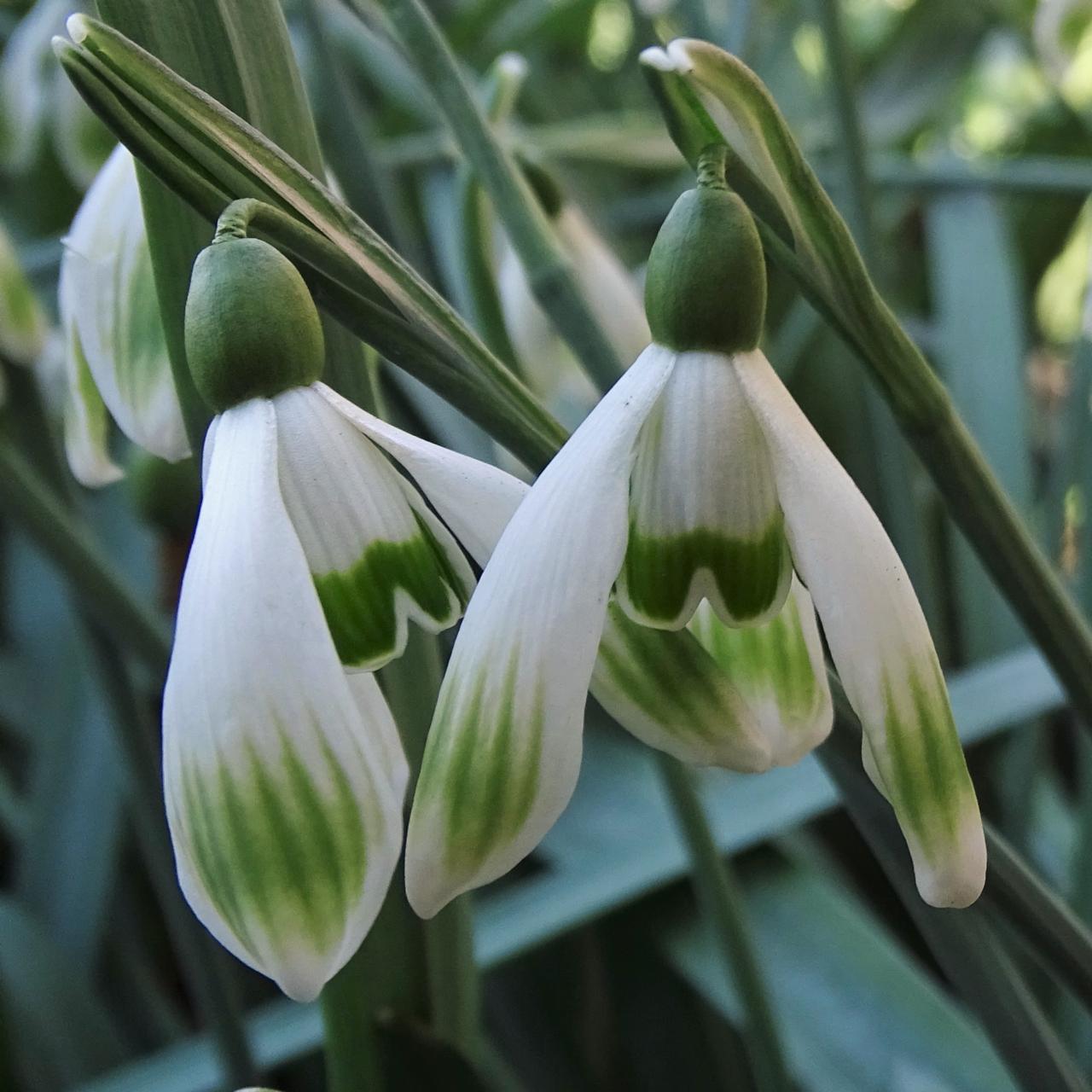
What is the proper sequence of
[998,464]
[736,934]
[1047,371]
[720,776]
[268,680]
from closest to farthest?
[268,680]
[736,934]
[720,776]
[998,464]
[1047,371]

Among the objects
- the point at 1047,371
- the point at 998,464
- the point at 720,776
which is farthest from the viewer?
the point at 1047,371

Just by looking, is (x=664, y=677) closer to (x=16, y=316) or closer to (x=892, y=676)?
(x=892, y=676)

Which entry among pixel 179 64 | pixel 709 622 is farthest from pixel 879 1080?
pixel 179 64

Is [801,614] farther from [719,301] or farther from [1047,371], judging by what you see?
[1047,371]

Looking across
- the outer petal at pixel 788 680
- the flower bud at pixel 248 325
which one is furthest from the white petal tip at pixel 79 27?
the outer petal at pixel 788 680

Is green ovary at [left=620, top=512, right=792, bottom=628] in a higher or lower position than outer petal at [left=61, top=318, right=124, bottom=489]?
lower

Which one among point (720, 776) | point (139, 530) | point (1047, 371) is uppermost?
point (139, 530)

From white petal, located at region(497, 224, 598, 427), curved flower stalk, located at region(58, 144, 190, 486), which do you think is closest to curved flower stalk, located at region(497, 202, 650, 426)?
white petal, located at region(497, 224, 598, 427)

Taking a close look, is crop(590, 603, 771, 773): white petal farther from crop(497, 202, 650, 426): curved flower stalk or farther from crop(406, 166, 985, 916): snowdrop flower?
crop(497, 202, 650, 426): curved flower stalk
